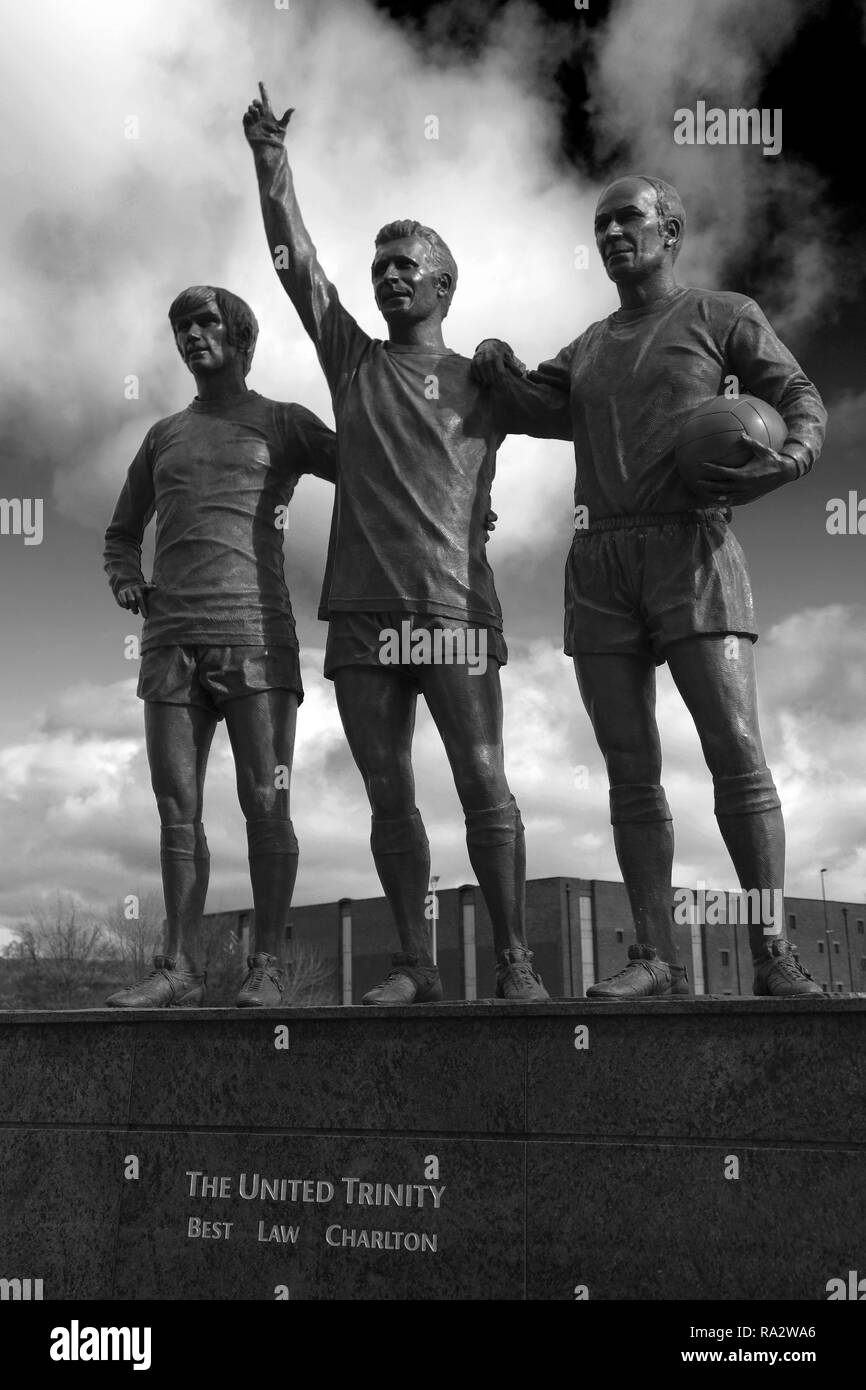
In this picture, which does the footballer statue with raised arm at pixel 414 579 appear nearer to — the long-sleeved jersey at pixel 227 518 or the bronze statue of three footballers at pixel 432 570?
the bronze statue of three footballers at pixel 432 570

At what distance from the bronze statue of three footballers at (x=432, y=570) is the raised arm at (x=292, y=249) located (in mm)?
15

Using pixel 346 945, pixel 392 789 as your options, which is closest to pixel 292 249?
pixel 392 789

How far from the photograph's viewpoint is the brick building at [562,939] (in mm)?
40062

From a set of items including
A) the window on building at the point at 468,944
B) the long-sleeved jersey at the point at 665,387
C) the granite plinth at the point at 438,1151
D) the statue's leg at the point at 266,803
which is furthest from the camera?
the window on building at the point at 468,944

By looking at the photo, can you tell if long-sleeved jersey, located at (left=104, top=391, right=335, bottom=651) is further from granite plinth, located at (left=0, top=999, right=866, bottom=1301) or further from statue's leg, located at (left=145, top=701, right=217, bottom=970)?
granite plinth, located at (left=0, top=999, right=866, bottom=1301)

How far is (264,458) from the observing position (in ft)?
23.5

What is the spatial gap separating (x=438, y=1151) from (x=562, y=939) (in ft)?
116

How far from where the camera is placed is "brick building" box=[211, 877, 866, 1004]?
40.1m

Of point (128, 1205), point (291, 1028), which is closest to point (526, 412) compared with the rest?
point (291, 1028)

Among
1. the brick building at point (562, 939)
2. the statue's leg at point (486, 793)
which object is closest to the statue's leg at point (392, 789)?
the statue's leg at point (486, 793)

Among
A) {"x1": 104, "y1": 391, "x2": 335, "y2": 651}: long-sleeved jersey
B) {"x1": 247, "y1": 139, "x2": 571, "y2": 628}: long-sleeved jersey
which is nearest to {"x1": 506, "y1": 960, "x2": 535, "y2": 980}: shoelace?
{"x1": 247, "y1": 139, "x2": 571, "y2": 628}: long-sleeved jersey

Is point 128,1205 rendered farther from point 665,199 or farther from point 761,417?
point 665,199

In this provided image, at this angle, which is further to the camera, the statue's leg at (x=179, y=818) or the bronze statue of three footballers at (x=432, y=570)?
the statue's leg at (x=179, y=818)

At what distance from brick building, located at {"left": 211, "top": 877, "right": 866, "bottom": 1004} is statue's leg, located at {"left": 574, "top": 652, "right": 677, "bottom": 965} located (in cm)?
3171
